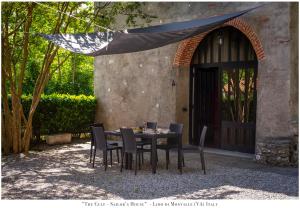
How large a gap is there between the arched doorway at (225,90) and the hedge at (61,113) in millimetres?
3269

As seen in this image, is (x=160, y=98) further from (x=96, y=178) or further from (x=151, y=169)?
(x=96, y=178)

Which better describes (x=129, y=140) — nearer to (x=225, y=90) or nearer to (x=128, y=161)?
(x=128, y=161)

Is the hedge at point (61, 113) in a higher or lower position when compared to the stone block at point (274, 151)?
higher

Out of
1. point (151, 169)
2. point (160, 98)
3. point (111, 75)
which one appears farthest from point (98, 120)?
point (151, 169)

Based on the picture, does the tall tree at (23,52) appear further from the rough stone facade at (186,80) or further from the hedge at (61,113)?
the rough stone facade at (186,80)

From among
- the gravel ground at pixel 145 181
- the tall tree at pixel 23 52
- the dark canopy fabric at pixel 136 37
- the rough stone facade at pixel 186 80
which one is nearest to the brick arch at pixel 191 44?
the rough stone facade at pixel 186 80

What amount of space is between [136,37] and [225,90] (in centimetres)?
342

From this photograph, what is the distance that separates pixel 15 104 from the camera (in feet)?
29.6

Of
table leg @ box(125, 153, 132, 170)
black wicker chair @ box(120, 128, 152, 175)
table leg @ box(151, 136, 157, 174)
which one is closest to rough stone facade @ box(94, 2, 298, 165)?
table leg @ box(151, 136, 157, 174)

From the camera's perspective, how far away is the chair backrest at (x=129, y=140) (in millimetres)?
6789

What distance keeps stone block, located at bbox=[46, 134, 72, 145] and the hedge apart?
0.23 meters

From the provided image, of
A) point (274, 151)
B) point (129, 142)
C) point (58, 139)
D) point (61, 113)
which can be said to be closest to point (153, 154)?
point (129, 142)

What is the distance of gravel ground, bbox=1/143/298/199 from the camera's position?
5449 mm

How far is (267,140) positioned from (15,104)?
16.7 ft
